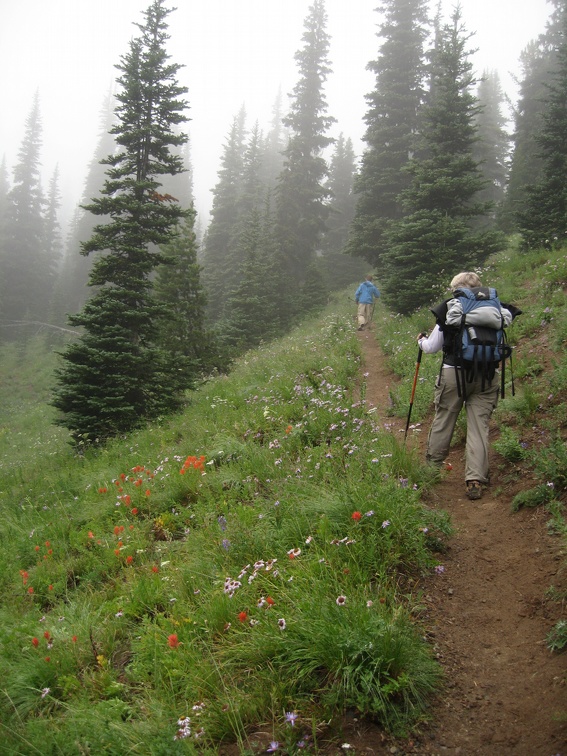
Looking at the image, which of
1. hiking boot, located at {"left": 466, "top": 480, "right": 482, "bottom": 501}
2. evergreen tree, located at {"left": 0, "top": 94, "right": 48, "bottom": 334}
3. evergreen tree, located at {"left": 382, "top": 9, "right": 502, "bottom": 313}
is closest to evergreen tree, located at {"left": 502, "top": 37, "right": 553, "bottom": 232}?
evergreen tree, located at {"left": 382, "top": 9, "right": 502, "bottom": 313}

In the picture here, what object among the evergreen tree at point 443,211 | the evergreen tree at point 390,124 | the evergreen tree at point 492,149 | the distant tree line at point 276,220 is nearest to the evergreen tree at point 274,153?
the distant tree line at point 276,220

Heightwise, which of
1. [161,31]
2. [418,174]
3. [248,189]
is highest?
[248,189]

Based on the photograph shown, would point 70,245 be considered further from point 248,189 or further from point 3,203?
point 248,189

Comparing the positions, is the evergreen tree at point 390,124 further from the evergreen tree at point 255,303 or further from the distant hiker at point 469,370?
the distant hiker at point 469,370

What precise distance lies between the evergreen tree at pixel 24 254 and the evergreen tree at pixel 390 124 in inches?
1469

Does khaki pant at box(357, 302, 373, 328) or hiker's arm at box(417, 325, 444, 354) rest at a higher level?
khaki pant at box(357, 302, 373, 328)

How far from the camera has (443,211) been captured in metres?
16.2

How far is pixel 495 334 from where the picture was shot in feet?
17.6

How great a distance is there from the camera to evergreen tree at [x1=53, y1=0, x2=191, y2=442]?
1143 cm

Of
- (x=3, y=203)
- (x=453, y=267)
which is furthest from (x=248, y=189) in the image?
(x=3, y=203)

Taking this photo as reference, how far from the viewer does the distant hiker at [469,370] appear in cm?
533

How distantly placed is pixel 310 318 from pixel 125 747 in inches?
935

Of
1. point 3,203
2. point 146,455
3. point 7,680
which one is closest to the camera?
point 7,680

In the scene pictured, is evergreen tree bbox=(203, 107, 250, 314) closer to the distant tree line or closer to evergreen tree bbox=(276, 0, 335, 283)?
the distant tree line
